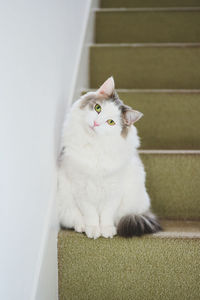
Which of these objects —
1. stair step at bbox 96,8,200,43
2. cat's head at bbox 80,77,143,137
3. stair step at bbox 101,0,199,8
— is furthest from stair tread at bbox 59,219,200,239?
stair step at bbox 101,0,199,8

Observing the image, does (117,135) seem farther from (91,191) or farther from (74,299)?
(74,299)

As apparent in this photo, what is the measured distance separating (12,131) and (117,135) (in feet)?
1.85

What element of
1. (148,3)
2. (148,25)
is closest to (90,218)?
(148,25)

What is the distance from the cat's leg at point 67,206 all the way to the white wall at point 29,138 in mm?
64

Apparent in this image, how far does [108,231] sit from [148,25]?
5.28 feet

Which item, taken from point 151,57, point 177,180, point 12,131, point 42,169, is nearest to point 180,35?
point 151,57

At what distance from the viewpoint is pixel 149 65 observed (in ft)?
6.84

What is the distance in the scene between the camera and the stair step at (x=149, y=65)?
205 cm

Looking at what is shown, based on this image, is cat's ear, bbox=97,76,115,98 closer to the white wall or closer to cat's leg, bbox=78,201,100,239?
the white wall

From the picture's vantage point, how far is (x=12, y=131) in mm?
844

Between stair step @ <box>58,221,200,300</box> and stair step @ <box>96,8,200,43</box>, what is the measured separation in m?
1.52

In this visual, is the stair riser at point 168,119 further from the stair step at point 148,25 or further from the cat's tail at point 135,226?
the stair step at point 148,25

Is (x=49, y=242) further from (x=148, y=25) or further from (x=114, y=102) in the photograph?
(x=148, y=25)

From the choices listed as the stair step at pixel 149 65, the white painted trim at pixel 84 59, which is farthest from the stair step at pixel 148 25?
the stair step at pixel 149 65
